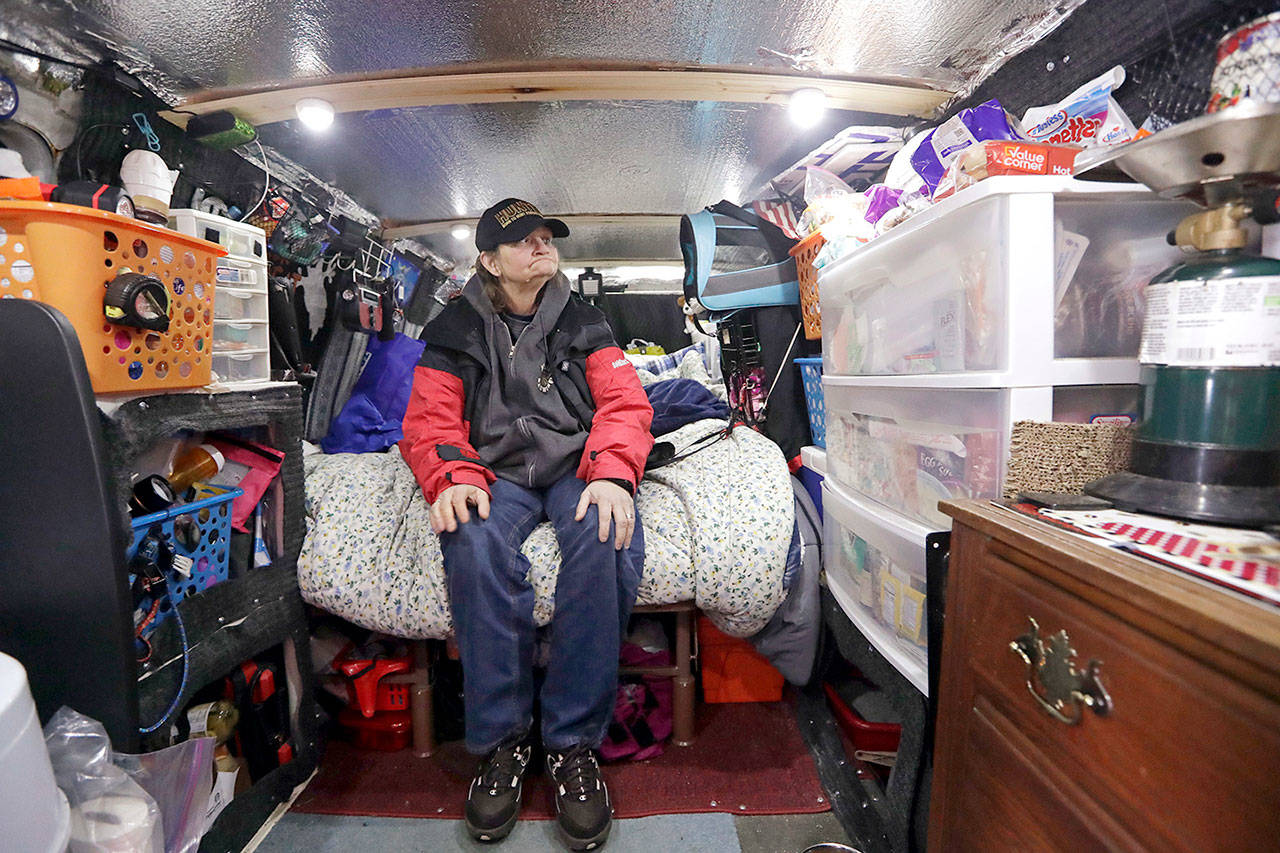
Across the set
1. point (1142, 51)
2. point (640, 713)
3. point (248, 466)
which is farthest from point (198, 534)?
point (1142, 51)

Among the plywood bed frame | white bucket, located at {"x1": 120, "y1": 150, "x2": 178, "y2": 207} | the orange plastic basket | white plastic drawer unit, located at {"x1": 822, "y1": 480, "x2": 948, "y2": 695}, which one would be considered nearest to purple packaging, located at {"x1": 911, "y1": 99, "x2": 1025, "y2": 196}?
white plastic drawer unit, located at {"x1": 822, "y1": 480, "x2": 948, "y2": 695}

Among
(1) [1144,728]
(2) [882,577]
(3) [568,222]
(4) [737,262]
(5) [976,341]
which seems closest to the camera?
(1) [1144,728]

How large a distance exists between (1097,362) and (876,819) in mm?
991

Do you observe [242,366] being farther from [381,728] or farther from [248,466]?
[381,728]

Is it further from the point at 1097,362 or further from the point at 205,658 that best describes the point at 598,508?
the point at 1097,362

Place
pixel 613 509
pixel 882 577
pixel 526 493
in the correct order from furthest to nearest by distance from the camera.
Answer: pixel 526 493
pixel 613 509
pixel 882 577

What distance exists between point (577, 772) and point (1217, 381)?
4.08 feet

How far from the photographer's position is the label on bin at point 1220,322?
493mm

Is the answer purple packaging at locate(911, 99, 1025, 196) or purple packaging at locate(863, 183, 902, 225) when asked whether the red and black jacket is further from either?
purple packaging at locate(911, 99, 1025, 196)

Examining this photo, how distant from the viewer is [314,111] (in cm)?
146

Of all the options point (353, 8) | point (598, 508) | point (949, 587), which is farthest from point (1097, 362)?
point (353, 8)

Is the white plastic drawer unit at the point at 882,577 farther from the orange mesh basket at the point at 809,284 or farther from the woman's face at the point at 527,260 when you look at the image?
the woman's face at the point at 527,260

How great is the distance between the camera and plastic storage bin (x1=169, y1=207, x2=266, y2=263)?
1200 millimetres

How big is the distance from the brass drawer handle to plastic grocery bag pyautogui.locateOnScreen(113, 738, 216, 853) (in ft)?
3.61
